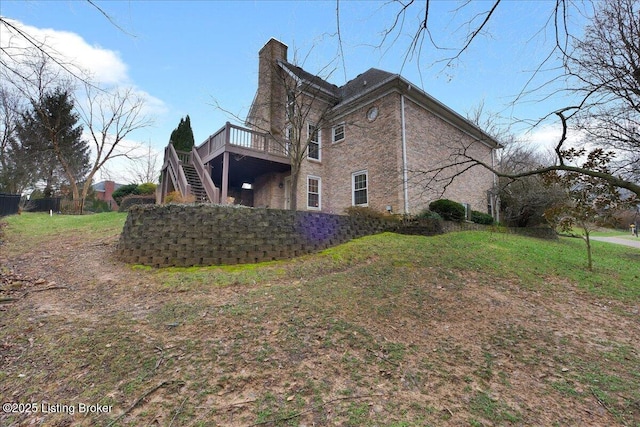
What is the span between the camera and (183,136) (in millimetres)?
19031

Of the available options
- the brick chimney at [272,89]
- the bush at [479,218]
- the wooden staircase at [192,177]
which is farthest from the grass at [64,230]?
the bush at [479,218]

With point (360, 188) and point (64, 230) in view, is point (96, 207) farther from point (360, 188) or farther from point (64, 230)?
point (360, 188)

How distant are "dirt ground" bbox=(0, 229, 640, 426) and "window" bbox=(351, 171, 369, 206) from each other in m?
7.59

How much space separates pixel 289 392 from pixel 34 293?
5.17 metres

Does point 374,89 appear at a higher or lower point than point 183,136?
lower

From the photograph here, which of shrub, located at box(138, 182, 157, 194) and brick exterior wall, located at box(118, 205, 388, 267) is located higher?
shrub, located at box(138, 182, 157, 194)

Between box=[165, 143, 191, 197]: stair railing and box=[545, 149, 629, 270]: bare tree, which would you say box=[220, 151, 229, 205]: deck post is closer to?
box=[165, 143, 191, 197]: stair railing

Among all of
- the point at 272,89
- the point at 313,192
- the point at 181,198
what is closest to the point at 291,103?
the point at 313,192

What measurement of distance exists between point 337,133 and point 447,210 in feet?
21.1

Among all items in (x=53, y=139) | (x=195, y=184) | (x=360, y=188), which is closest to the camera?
(x=195, y=184)

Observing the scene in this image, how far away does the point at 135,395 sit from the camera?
247 centimetres

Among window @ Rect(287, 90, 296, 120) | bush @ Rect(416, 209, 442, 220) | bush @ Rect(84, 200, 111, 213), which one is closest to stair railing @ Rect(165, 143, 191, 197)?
window @ Rect(287, 90, 296, 120)

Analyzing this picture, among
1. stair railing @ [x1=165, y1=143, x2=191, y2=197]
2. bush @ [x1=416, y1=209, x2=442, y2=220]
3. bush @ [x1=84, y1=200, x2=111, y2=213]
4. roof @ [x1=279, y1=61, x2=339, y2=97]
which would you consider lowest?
bush @ [x1=416, y1=209, x2=442, y2=220]

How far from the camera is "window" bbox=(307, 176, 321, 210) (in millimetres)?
13836
